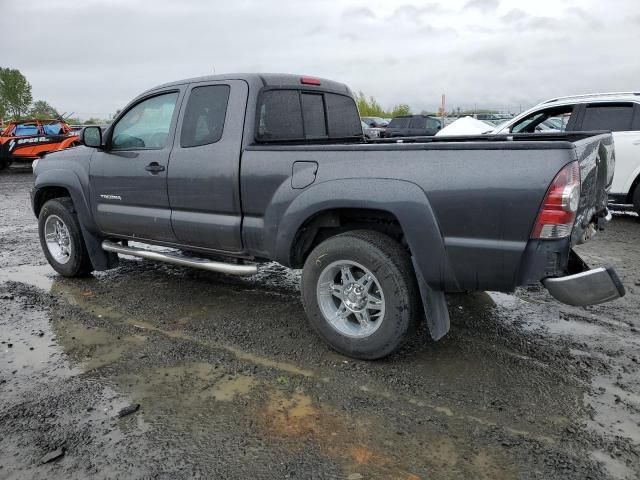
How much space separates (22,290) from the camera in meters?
5.44

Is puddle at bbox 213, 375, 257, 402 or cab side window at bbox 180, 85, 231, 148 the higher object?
cab side window at bbox 180, 85, 231, 148

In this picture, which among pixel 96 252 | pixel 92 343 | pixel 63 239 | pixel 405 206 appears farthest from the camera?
pixel 63 239

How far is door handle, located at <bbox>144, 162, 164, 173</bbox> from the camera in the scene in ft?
14.9

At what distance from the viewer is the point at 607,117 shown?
8242 mm

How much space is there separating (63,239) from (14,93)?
3645 cm

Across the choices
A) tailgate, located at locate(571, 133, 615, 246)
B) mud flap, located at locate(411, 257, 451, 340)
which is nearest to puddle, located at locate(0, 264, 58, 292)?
mud flap, located at locate(411, 257, 451, 340)

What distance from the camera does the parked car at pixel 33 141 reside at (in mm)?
17688

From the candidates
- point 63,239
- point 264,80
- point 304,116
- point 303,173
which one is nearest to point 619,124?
point 304,116

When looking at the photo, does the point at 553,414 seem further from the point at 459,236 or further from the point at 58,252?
the point at 58,252

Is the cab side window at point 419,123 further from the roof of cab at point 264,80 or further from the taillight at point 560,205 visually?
the taillight at point 560,205

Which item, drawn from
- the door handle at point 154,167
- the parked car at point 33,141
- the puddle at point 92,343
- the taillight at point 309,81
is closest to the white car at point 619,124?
the taillight at point 309,81

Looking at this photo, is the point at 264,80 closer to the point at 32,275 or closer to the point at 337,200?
the point at 337,200

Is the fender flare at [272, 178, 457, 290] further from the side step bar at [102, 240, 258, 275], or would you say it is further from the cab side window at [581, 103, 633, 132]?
the cab side window at [581, 103, 633, 132]

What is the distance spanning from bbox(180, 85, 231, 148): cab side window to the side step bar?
0.96 metres
